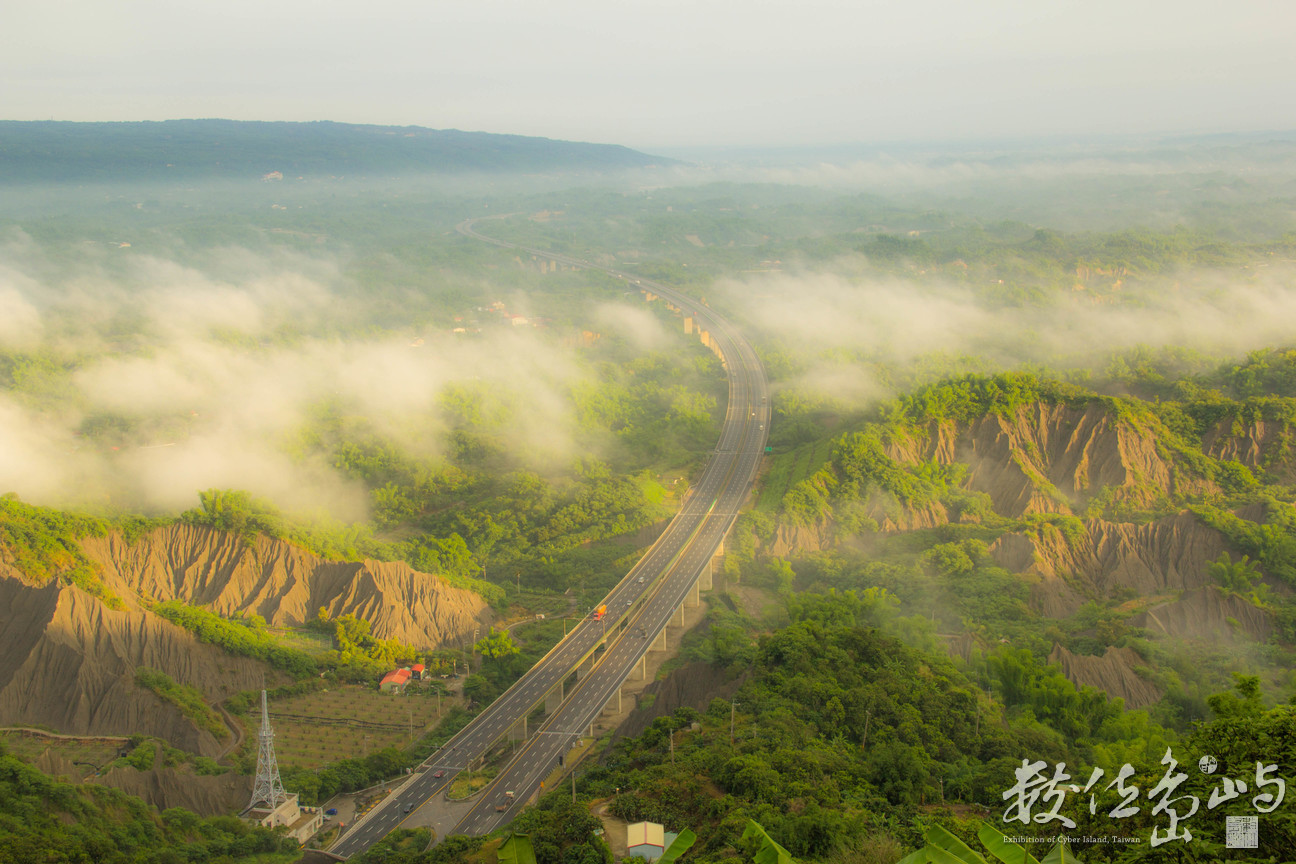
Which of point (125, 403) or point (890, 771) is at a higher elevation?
point (125, 403)

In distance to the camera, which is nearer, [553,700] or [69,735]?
[69,735]

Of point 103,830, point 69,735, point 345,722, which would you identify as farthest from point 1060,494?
point 69,735

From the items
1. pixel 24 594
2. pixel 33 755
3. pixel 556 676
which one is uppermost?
pixel 24 594

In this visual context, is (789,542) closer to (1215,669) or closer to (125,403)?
(1215,669)

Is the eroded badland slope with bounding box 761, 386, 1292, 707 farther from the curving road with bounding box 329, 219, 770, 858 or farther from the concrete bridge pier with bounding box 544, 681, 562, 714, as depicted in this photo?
the concrete bridge pier with bounding box 544, 681, 562, 714

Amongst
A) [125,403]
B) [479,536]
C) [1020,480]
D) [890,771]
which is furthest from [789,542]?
[125,403]

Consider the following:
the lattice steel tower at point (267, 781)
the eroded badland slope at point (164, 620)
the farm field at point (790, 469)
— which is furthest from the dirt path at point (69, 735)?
the farm field at point (790, 469)

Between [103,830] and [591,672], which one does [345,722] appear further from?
[103,830]
